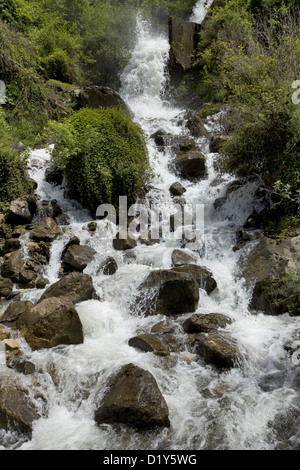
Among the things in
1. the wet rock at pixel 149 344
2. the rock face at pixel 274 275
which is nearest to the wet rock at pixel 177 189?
the rock face at pixel 274 275

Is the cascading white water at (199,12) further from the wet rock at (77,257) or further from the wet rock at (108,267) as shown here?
the wet rock at (108,267)

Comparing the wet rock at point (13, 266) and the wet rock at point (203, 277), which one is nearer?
→ the wet rock at point (203, 277)

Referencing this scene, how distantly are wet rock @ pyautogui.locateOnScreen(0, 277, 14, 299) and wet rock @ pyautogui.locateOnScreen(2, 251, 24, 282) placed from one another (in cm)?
29

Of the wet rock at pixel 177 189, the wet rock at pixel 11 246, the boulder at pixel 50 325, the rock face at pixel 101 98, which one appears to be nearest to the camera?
the boulder at pixel 50 325

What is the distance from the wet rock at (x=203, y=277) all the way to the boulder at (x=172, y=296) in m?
0.54

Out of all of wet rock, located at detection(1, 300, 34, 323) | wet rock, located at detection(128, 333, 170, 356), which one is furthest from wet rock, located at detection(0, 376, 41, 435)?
wet rock, located at detection(128, 333, 170, 356)

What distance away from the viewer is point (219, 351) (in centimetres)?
489

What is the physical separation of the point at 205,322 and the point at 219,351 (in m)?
0.99

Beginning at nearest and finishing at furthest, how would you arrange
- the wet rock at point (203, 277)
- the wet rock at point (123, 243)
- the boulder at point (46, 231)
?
the wet rock at point (203, 277) → the boulder at point (46, 231) → the wet rock at point (123, 243)

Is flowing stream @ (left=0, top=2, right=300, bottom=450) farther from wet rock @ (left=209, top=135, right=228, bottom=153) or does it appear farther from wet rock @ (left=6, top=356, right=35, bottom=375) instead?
wet rock @ (left=209, top=135, right=228, bottom=153)

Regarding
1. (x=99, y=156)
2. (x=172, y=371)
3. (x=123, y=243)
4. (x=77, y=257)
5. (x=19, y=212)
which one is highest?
(x=99, y=156)

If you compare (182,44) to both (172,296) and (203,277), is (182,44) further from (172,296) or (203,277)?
(172,296)

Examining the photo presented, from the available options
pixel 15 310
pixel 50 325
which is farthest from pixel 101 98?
pixel 50 325

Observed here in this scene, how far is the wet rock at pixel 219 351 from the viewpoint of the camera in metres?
4.86
